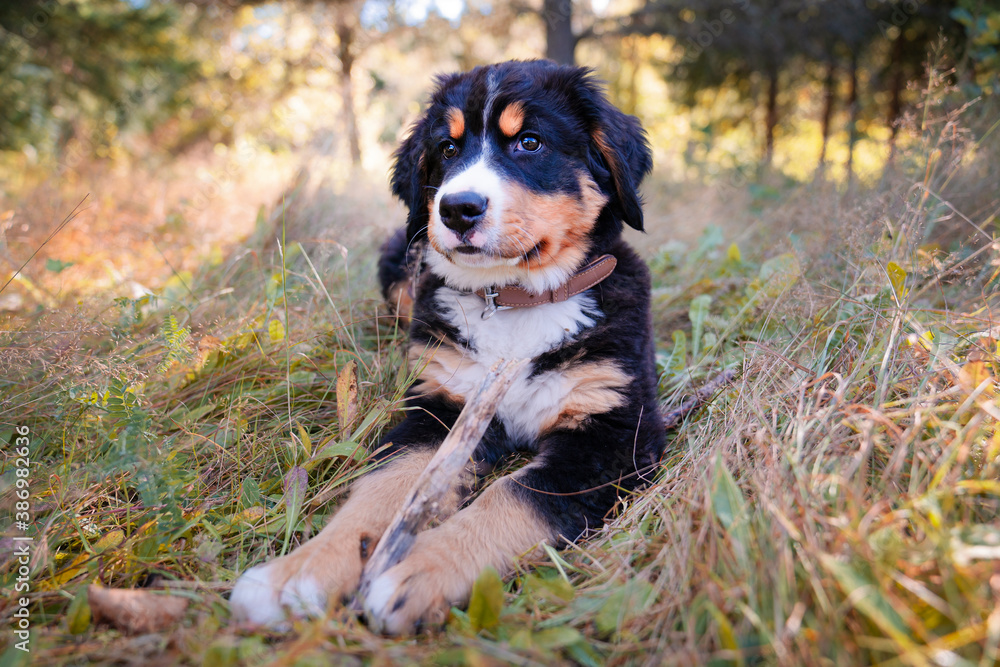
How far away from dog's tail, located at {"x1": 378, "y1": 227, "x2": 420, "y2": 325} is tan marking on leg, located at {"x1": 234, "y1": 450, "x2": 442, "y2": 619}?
1334mm

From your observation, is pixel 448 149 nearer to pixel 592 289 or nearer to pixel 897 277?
pixel 592 289

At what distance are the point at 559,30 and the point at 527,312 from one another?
27.3 feet

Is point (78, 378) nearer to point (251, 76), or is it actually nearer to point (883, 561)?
point (883, 561)

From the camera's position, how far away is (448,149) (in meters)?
2.65

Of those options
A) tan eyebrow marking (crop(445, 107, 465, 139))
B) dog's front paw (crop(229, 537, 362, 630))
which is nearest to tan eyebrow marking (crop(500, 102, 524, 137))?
tan eyebrow marking (crop(445, 107, 465, 139))

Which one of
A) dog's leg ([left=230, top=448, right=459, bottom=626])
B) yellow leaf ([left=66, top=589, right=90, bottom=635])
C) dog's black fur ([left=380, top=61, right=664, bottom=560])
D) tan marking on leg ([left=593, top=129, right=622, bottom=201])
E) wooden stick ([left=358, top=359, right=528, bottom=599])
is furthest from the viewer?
tan marking on leg ([left=593, top=129, right=622, bottom=201])

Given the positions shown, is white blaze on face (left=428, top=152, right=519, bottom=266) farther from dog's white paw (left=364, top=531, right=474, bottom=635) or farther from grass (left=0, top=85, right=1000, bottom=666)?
dog's white paw (left=364, top=531, right=474, bottom=635)

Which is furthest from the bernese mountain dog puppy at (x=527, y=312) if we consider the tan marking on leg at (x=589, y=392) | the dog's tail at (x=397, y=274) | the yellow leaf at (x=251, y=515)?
the dog's tail at (x=397, y=274)

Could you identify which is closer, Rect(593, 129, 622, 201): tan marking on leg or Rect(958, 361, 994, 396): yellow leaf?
Rect(958, 361, 994, 396): yellow leaf

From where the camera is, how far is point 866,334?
225 centimetres

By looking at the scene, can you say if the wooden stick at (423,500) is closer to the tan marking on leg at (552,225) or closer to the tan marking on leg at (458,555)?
the tan marking on leg at (458,555)

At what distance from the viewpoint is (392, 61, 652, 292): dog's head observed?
2291mm

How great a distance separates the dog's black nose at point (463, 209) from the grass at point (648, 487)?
0.70 m

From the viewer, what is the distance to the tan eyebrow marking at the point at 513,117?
8.04ft
